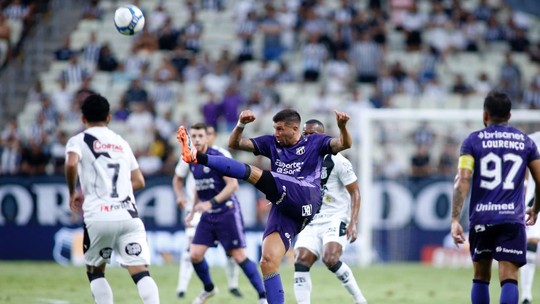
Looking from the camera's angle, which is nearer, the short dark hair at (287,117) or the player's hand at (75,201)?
the player's hand at (75,201)

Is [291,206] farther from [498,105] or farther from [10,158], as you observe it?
[10,158]

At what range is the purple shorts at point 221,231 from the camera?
1565 centimetres

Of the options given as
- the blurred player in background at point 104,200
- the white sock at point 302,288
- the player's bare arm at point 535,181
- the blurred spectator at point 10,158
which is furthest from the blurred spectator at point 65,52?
the player's bare arm at point 535,181

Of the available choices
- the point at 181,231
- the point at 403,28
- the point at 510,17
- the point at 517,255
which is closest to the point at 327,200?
the point at 517,255

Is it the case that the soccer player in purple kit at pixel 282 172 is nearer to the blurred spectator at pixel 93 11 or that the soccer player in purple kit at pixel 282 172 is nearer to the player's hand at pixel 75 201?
the player's hand at pixel 75 201

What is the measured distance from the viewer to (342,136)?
38.0 ft

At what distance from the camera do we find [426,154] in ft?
83.7

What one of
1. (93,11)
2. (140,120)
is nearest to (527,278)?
(140,120)

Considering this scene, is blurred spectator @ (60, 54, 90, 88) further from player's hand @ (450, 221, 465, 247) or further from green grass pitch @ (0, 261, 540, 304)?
player's hand @ (450, 221, 465, 247)

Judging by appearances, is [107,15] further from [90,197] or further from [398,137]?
[90,197]

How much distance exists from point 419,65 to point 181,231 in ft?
33.8

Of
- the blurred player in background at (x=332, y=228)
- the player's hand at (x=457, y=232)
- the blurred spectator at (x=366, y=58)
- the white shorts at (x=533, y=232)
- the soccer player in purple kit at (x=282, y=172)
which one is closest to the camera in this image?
the player's hand at (x=457, y=232)

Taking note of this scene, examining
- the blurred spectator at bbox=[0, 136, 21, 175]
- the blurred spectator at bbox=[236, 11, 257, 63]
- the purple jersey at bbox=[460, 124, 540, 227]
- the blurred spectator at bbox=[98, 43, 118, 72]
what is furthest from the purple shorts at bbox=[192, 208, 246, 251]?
the blurred spectator at bbox=[236, 11, 257, 63]

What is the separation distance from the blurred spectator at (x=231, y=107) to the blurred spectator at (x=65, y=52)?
6007mm
